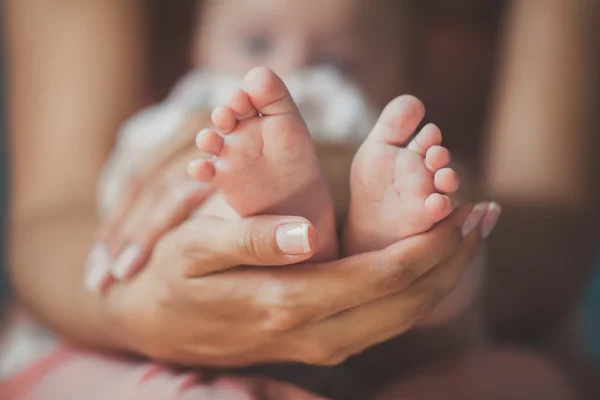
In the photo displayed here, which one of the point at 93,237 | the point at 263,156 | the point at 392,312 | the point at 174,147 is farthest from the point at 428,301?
the point at 93,237

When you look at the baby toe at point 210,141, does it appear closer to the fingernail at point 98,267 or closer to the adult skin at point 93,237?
the adult skin at point 93,237

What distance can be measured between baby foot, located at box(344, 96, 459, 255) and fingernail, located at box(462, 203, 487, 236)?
1.3 inches

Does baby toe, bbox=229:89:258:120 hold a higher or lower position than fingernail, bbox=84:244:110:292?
higher

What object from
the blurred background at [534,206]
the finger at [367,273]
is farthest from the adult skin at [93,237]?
the blurred background at [534,206]

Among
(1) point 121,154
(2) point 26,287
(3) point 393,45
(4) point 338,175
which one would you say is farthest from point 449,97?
(2) point 26,287

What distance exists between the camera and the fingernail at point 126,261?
0.37 m

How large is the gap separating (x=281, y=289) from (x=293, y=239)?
44 millimetres

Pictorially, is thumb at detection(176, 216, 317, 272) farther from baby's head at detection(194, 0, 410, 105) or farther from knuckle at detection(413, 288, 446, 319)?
baby's head at detection(194, 0, 410, 105)

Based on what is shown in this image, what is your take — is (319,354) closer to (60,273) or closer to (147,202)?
(147,202)

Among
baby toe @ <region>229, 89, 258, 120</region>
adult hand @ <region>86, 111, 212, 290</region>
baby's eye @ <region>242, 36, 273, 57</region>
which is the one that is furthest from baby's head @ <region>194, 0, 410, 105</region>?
baby toe @ <region>229, 89, 258, 120</region>

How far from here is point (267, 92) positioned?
0.25 metres

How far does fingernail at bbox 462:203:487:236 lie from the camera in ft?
0.97

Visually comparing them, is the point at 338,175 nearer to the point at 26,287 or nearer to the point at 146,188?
the point at 146,188

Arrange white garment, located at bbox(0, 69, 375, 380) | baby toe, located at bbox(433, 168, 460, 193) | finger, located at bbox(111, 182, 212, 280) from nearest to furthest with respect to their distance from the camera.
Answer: baby toe, located at bbox(433, 168, 460, 193), finger, located at bbox(111, 182, 212, 280), white garment, located at bbox(0, 69, 375, 380)
